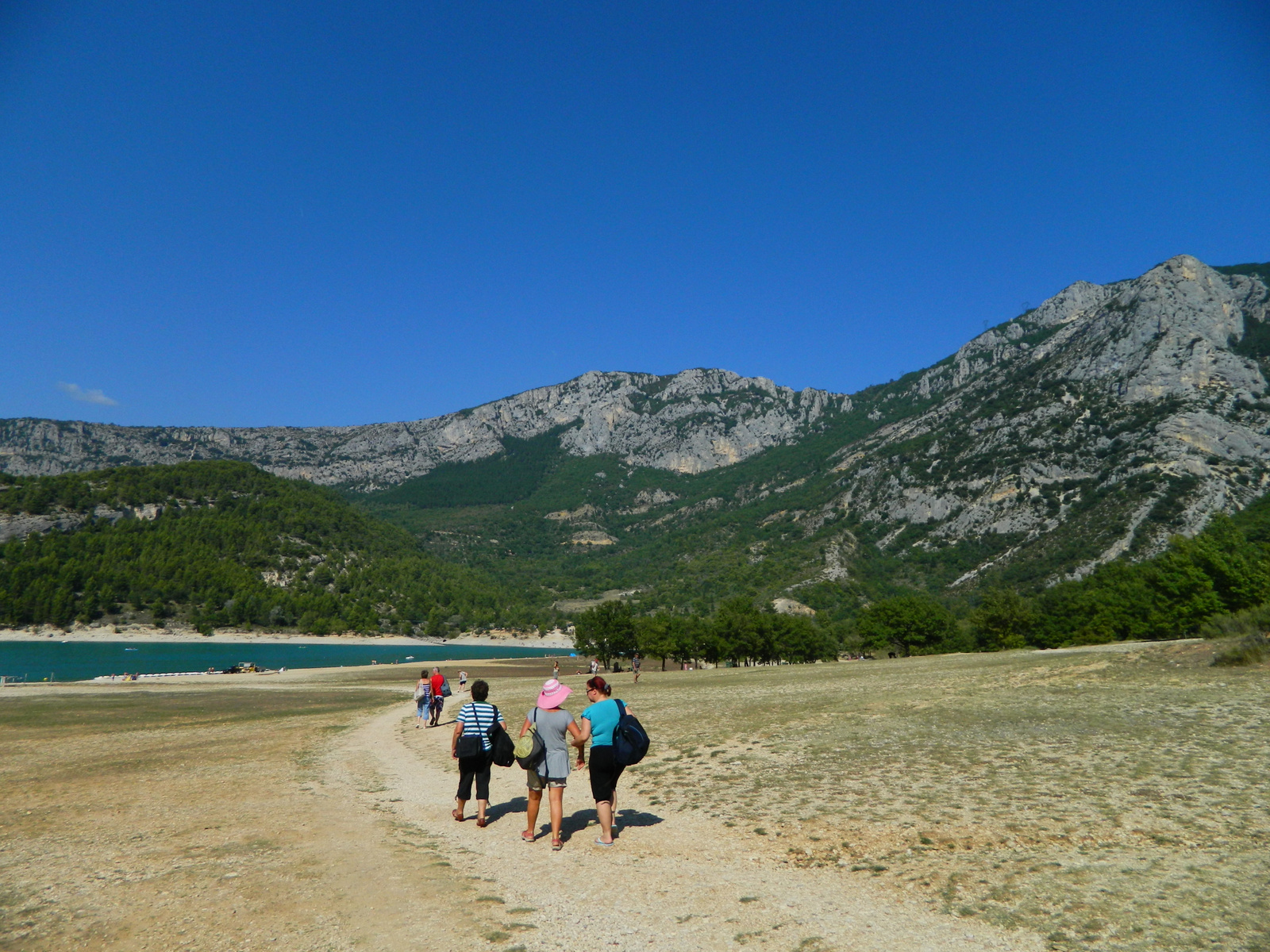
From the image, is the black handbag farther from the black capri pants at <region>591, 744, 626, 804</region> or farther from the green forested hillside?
the green forested hillside

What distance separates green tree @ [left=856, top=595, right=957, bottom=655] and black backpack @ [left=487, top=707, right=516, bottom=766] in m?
85.4

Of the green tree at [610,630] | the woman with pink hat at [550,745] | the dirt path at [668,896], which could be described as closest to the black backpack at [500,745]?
the woman with pink hat at [550,745]

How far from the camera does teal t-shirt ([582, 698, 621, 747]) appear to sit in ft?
33.6

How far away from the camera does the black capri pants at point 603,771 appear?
10141mm

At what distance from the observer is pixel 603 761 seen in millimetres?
10148

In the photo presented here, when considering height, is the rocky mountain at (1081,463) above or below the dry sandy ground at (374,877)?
above

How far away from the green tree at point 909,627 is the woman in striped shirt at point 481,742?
85.2 meters

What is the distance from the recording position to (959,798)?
1140 centimetres

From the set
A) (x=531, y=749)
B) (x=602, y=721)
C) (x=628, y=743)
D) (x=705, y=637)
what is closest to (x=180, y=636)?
(x=705, y=637)

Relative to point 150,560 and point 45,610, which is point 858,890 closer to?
point 45,610

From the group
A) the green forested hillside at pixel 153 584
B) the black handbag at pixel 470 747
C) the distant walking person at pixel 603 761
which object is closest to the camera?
the distant walking person at pixel 603 761

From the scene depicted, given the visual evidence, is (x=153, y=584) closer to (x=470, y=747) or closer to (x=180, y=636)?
(x=180, y=636)

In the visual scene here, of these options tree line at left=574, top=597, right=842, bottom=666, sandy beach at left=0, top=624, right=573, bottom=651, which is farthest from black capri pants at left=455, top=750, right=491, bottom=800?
sandy beach at left=0, top=624, right=573, bottom=651

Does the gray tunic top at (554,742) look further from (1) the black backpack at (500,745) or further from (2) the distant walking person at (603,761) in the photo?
(1) the black backpack at (500,745)
